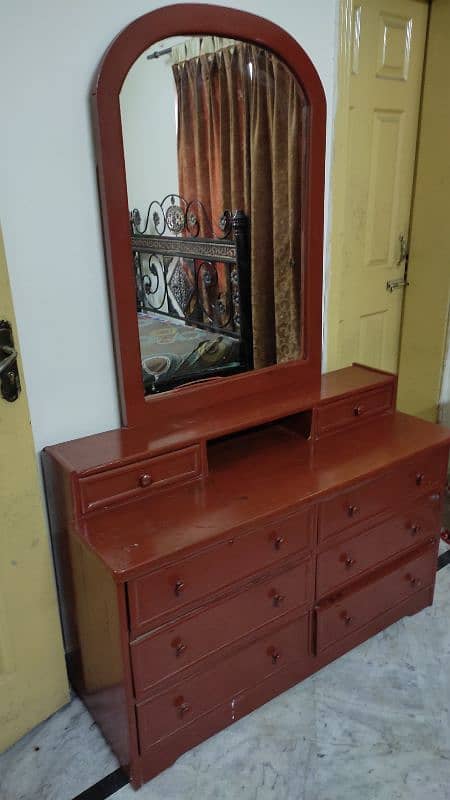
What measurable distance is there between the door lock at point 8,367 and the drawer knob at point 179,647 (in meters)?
0.67

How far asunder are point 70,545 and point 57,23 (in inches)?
46.5

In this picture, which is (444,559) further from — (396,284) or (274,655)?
(396,284)

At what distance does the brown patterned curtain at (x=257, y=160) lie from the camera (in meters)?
1.46

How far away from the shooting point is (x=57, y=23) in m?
1.23

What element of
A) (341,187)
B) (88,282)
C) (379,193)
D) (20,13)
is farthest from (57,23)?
A: (379,193)

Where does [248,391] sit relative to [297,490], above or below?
above

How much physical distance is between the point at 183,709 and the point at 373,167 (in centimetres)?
177

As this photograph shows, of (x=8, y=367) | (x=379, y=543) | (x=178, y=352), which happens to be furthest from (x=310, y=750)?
(x=8, y=367)

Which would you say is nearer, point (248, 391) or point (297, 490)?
point (297, 490)

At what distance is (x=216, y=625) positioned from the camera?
1.39 metres

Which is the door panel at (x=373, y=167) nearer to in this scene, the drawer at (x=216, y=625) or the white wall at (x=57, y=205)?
the white wall at (x=57, y=205)

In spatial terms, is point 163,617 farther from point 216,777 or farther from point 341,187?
point 341,187

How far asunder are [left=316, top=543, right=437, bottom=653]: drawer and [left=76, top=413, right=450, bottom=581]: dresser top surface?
380 mm

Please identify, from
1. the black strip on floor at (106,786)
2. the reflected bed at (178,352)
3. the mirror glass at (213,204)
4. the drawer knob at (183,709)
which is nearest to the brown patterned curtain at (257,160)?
the mirror glass at (213,204)
